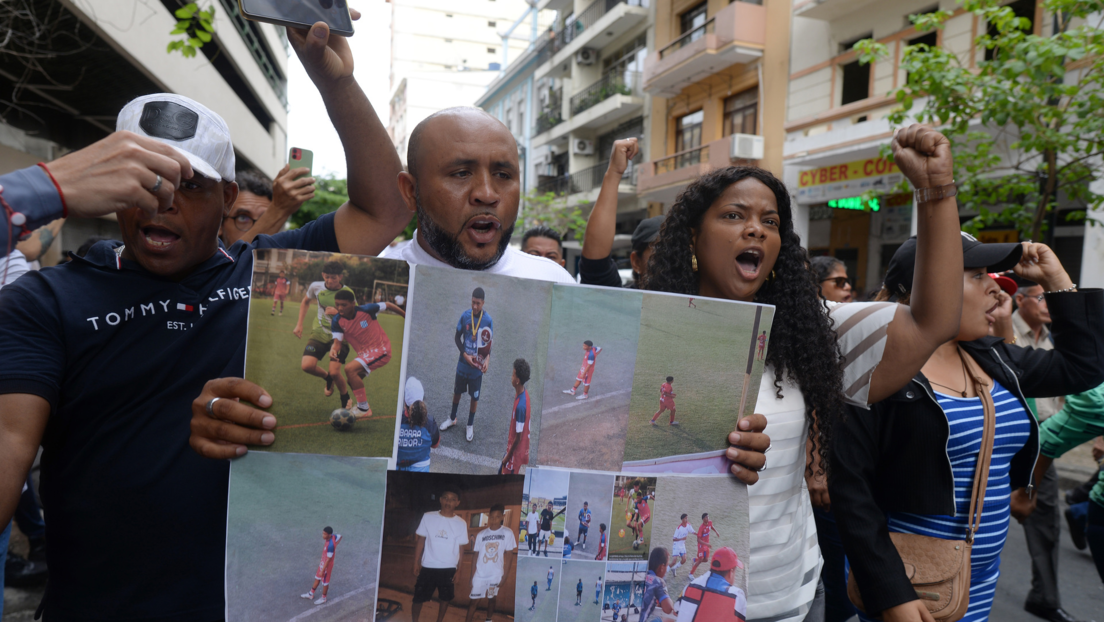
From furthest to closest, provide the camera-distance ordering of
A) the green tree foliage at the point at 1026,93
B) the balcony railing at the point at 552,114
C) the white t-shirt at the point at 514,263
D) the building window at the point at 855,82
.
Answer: the balcony railing at the point at 552,114 → the building window at the point at 855,82 → the green tree foliage at the point at 1026,93 → the white t-shirt at the point at 514,263

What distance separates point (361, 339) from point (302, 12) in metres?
0.70

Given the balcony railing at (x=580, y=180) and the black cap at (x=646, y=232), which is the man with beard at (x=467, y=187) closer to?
the black cap at (x=646, y=232)

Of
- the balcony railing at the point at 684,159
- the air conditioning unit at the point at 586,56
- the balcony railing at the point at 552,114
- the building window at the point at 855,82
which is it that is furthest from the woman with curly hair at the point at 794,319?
the balcony railing at the point at 552,114

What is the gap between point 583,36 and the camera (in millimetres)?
23531

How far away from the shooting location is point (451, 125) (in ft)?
5.07

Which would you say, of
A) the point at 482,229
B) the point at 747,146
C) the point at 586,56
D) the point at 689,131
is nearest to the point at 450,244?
the point at 482,229

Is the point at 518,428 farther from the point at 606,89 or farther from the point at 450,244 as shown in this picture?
the point at 606,89

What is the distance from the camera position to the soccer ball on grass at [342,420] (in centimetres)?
110

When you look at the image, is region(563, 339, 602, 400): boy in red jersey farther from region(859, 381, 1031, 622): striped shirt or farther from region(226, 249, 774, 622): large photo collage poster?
region(859, 381, 1031, 622): striped shirt

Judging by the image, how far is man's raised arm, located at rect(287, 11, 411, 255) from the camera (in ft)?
4.99

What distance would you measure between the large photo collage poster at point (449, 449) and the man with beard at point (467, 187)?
371mm

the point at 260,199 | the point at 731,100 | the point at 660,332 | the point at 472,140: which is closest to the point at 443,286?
the point at 660,332

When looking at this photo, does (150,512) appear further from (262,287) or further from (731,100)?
(731,100)

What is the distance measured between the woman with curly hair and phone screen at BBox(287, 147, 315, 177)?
1656mm
